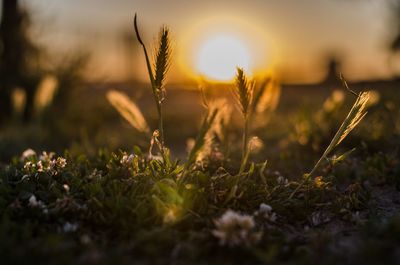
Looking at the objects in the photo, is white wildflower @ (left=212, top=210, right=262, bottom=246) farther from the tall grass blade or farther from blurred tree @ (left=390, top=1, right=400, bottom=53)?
blurred tree @ (left=390, top=1, right=400, bottom=53)

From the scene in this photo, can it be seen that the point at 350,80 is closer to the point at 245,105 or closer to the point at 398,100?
the point at 398,100

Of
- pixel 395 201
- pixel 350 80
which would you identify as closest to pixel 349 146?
pixel 395 201

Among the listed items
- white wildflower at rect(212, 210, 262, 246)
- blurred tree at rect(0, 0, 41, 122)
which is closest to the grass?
white wildflower at rect(212, 210, 262, 246)

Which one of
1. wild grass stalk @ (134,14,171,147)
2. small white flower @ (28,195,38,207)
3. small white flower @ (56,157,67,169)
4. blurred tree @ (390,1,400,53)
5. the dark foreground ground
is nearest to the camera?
the dark foreground ground

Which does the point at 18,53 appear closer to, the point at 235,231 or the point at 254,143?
the point at 254,143

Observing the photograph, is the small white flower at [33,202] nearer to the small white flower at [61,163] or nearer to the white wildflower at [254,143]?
the small white flower at [61,163]

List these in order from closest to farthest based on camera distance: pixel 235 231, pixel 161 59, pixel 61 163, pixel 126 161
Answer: pixel 235 231 → pixel 161 59 → pixel 126 161 → pixel 61 163

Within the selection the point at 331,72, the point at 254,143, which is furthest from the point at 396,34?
the point at 254,143
